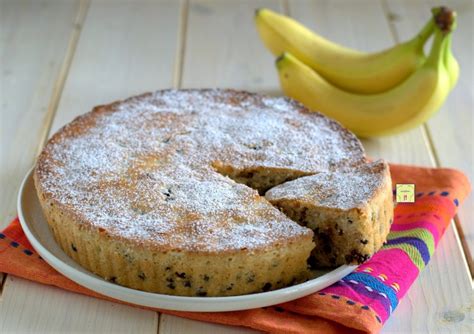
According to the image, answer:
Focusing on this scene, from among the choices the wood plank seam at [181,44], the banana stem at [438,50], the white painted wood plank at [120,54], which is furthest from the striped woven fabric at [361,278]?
the wood plank seam at [181,44]

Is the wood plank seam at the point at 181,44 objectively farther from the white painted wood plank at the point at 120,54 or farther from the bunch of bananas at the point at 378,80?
the bunch of bananas at the point at 378,80

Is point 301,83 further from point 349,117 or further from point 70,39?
point 70,39

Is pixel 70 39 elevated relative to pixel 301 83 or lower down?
lower down

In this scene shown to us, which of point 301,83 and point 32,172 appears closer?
point 32,172

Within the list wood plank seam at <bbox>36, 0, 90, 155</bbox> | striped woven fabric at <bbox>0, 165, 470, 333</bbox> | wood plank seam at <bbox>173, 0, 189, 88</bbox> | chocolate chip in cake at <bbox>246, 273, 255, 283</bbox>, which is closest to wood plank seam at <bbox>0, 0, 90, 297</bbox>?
wood plank seam at <bbox>36, 0, 90, 155</bbox>

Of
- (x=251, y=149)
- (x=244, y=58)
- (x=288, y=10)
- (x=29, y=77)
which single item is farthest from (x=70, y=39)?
(x=251, y=149)

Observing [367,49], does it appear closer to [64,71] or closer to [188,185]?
[64,71]
